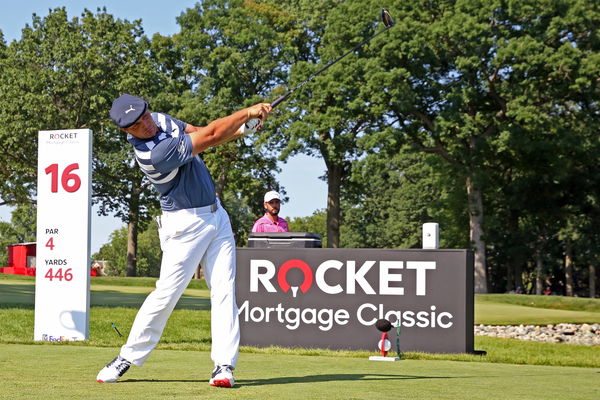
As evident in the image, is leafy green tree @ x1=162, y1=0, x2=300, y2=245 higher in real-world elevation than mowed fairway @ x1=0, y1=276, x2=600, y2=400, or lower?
higher

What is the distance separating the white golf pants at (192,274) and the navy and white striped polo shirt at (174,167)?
0.08m

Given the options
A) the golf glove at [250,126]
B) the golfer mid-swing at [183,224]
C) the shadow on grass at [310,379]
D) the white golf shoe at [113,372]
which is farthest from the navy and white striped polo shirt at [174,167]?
the shadow on grass at [310,379]

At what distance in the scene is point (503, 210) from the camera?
2071 inches

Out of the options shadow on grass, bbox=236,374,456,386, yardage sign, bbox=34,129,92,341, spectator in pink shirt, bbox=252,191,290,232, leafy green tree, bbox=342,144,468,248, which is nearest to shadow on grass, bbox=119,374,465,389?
shadow on grass, bbox=236,374,456,386

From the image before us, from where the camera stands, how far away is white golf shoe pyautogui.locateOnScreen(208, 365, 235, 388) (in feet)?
19.0

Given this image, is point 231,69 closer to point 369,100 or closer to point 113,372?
point 369,100

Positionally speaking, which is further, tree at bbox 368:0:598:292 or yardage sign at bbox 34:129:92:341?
tree at bbox 368:0:598:292

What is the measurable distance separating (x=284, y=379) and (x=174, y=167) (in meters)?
1.68

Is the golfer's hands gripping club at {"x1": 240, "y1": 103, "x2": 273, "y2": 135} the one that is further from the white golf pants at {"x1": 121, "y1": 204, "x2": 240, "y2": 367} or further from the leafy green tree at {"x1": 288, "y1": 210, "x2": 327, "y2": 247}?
the leafy green tree at {"x1": 288, "y1": 210, "x2": 327, "y2": 247}

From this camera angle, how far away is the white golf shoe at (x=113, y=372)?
6.00m

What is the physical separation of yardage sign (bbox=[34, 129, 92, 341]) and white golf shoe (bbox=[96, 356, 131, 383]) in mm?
5567

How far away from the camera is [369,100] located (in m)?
42.2

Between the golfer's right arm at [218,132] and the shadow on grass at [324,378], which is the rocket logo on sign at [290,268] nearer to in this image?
the shadow on grass at [324,378]

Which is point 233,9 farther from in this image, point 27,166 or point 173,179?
point 173,179
